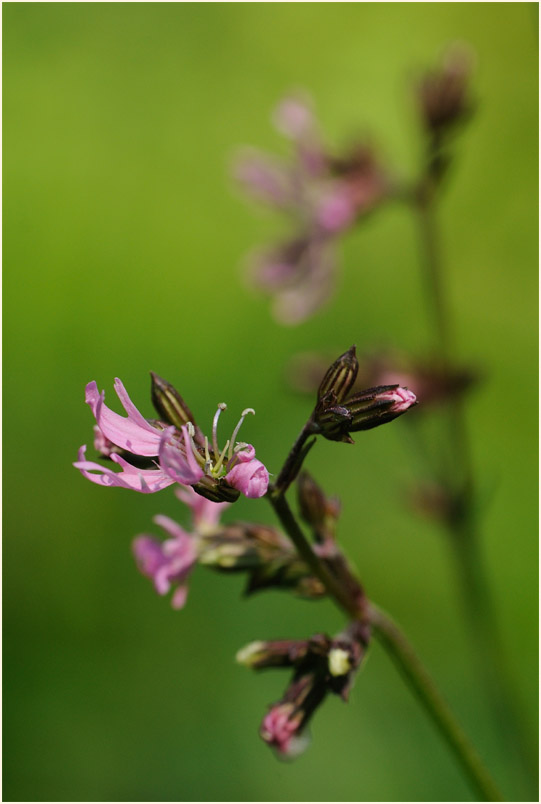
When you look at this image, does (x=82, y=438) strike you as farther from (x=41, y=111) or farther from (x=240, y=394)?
(x=41, y=111)

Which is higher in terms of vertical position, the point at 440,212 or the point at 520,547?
the point at 440,212

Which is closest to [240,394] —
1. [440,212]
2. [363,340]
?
[363,340]

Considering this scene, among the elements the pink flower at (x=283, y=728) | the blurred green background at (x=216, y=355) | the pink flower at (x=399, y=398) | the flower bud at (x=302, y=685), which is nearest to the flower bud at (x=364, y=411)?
the pink flower at (x=399, y=398)

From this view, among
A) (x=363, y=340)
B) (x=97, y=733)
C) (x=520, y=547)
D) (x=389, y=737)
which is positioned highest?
(x=363, y=340)

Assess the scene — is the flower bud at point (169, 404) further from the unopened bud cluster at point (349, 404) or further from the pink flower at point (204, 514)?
the pink flower at point (204, 514)

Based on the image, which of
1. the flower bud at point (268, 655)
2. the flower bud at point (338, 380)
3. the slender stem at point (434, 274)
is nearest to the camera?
the flower bud at point (338, 380)

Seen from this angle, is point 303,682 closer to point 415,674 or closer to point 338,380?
point 415,674
